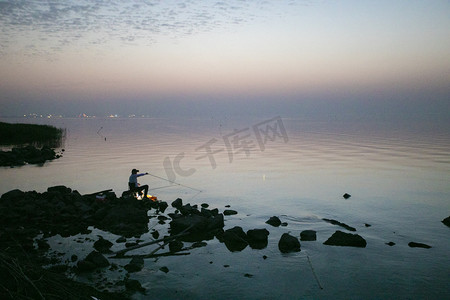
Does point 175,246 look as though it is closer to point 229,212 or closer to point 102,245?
point 102,245

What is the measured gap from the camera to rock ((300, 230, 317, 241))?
14.9m

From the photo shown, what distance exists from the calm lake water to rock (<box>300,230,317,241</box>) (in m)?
0.32

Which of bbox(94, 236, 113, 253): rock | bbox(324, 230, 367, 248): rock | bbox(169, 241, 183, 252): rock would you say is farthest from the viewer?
bbox(324, 230, 367, 248): rock

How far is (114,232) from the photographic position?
15500 millimetres

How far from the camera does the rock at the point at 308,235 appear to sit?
14922mm

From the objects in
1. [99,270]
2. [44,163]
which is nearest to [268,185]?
[99,270]

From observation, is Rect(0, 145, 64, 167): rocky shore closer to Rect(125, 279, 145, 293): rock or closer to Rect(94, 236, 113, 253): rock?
Rect(94, 236, 113, 253): rock

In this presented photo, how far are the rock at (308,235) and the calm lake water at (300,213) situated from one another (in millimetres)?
323

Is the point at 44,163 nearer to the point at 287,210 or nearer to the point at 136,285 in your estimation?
the point at 287,210

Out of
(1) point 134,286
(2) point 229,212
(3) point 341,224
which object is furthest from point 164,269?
(3) point 341,224

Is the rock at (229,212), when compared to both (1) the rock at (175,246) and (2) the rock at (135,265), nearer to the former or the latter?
(1) the rock at (175,246)

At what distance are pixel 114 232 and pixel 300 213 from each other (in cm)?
1111

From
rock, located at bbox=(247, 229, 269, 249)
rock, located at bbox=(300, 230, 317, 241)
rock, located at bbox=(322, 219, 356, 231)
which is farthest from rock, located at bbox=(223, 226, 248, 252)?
rock, located at bbox=(322, 219, 356, 231)

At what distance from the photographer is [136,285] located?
1030 cm
